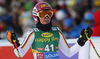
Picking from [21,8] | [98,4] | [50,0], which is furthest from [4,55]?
[50,0]

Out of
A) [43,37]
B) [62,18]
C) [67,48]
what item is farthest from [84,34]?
[62,18]

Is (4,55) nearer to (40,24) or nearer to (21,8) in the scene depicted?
(40,24)

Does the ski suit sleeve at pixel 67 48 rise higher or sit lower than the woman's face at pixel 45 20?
lower

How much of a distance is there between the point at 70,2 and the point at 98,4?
1398mm

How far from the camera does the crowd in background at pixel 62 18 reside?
7.61 meters

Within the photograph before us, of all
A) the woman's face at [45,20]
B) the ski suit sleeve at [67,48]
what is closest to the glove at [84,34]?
the ski suit sleeve at [67,48]

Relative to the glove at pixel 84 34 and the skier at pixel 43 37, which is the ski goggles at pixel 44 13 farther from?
the glove at pixel 84 34

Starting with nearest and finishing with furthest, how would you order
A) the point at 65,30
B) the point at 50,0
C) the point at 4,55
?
the point at 4,55, the point at 65,30, the point at 50,0

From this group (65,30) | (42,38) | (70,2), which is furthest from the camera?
(70,2)

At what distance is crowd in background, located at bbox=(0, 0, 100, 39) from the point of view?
7611 millimetres

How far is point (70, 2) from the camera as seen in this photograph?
1187 centimetres

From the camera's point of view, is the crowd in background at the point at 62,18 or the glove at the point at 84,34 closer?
the glove at the point at 84,34

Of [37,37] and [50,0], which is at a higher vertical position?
[37,37]

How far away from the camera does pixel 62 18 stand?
9.05 m
